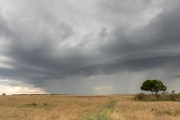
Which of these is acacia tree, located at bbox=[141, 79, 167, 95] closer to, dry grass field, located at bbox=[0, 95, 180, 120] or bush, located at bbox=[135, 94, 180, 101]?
bush, located at bbox=[135, 94, 180, 101]

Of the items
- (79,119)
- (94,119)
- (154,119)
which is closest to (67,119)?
(79,119)

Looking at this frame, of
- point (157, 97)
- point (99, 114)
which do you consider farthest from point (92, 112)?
point (157, 97)

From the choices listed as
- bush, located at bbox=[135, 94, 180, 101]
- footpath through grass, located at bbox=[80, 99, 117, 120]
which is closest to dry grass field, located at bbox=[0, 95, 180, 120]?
footpath through grass, located at bbox=[80, 99, 117, 120]

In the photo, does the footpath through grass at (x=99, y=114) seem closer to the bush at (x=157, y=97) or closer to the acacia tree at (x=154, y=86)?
the bush at (x=157, y=97)

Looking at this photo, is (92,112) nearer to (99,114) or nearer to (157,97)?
(99,114)

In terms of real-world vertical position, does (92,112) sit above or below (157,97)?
below

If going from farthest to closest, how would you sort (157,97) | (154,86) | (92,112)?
(154,86), (157,97), (92,112)

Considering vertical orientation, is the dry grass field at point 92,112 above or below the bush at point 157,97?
below

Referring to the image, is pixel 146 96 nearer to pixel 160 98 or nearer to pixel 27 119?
pixel 160 98

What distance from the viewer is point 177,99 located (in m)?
73.6

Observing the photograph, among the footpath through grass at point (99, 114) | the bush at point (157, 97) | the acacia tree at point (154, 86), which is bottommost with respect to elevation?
the footpath through grass at point (99, 114)

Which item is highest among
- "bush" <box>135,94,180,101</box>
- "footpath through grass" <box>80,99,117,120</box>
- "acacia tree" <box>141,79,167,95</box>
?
"acacia tree" <box>141,79,167,95</box>

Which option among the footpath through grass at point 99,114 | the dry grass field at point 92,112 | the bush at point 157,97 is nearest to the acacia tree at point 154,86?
the bush at point 157,97

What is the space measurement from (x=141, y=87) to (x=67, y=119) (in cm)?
9452
